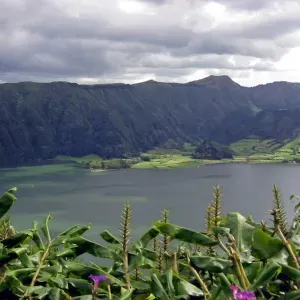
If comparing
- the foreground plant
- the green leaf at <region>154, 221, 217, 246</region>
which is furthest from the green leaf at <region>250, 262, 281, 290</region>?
the green leaf at <region>154, 221, 217, 246</region>

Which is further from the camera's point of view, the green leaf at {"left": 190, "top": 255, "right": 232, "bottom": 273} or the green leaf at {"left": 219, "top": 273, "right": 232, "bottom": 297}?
the green leaf at {"left": 190, "top": 255, "right": 232, "bottom": 273}

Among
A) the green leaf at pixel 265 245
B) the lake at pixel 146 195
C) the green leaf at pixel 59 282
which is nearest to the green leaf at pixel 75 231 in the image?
the green leaf at pixel 59 282

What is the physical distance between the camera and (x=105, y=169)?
196 meters

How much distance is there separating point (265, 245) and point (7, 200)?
108 cm

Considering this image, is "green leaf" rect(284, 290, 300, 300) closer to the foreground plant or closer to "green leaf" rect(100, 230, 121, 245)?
the foreground plant

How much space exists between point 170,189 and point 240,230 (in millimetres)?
116704

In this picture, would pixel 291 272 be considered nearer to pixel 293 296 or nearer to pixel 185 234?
pixel 293 296

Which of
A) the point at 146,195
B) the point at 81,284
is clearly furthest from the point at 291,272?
the point at 146,195

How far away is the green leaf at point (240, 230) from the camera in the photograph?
1782 millimetres

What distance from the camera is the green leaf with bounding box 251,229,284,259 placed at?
1.70 m

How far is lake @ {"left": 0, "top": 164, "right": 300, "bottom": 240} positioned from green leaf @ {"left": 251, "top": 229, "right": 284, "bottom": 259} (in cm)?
5582

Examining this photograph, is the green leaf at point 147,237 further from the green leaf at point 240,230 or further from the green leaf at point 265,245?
the green leaf at point 265,245

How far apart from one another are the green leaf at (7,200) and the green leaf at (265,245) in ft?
3.35

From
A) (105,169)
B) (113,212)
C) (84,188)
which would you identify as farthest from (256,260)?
(105,169)
